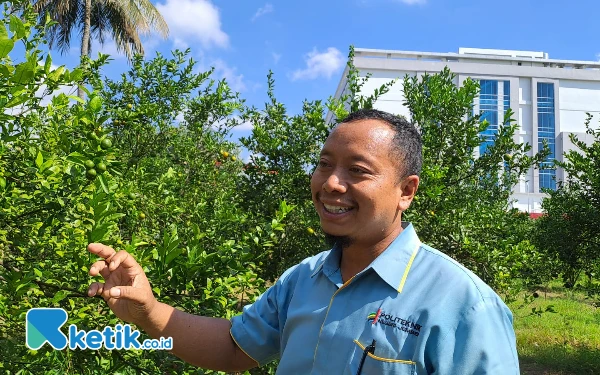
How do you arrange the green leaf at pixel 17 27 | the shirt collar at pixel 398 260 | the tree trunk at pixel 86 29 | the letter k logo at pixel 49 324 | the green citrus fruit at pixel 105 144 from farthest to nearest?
the tree trunk at pixel 86 29, the letter k logo at pixel 49 324, the green citrus fruit at pixel 105 144, the green leaf at pixel 17 27, the shirt collar at pixel 398 260

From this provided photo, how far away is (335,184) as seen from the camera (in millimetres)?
1404

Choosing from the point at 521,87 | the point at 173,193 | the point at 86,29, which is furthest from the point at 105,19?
the point at 521,87

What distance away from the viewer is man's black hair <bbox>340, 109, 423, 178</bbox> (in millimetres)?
1442

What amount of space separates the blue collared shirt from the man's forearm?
213 mm

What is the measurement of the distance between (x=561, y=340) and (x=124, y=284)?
24.7 ft

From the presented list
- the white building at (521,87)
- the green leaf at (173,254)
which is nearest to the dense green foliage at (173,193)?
the green leaf at (173,254)

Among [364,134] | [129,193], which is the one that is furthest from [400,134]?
[129,193]

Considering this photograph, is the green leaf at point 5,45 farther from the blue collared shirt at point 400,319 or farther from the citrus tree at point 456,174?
the citrus tree at point 456,174

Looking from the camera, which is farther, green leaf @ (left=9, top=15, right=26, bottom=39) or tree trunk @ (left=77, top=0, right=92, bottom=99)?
tree trunk @ (left=77, top=0, right=92, bottom=99)

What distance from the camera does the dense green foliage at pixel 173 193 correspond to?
82.0 inches

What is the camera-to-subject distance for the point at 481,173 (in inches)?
202

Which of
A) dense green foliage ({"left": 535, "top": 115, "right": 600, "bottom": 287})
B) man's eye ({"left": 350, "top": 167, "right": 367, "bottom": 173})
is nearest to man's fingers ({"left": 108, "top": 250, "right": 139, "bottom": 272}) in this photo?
man's eye ({"left": 350, "top": 167, "right": 367, "bottom": 173})

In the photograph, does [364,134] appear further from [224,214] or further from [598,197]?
[598,197]

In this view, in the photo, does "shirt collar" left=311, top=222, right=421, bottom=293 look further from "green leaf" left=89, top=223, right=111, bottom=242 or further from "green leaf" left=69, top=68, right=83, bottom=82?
"green leaf" left=69, top=68, right=83, bottom=82
